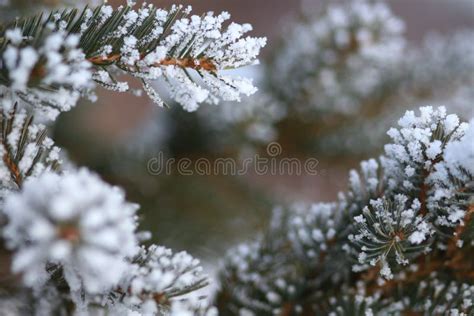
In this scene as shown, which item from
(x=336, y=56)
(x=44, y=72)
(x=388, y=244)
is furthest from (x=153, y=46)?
(x=336, y=56)

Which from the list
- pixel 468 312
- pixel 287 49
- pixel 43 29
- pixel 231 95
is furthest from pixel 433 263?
pixel 287 49

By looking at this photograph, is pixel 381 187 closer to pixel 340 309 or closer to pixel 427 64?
pixel 340 309

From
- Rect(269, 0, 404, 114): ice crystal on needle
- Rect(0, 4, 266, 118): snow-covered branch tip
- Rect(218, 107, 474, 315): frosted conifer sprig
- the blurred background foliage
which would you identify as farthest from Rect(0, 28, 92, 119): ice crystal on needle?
Rect(269, 0, 404, 114): ice crystal on needle

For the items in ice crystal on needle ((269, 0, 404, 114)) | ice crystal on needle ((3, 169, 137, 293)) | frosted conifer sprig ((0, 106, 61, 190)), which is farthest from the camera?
ice crystal on needle ((269, 0, 404, 114))

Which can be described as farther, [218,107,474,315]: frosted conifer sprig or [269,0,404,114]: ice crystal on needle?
[269,0,404,114]: ice crystal on needle

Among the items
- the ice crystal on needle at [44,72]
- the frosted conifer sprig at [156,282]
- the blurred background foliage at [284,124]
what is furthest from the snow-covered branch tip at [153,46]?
the blurred background foliage at [284,124]

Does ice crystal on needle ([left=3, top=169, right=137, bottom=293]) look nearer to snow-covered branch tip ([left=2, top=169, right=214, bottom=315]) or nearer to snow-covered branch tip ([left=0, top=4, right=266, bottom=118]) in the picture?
snow-covered branch tip ([left=2, top=169, right=214, bottom=315])

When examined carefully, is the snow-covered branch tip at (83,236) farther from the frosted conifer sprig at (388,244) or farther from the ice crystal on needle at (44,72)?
the frosted conifer sprig at (388,244)

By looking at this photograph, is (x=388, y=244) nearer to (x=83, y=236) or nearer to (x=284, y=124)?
(x=83, y=236)
